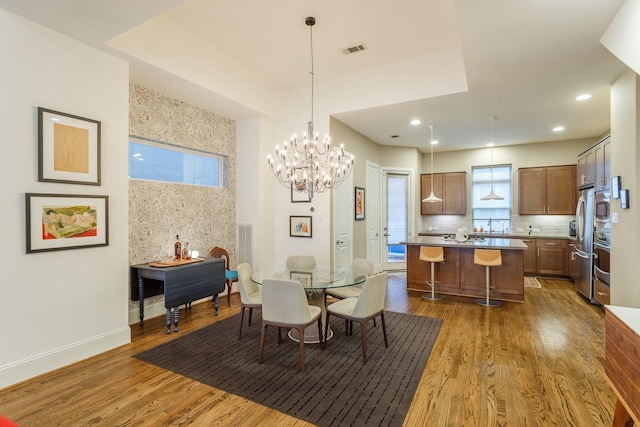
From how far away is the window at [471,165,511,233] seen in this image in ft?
24.5

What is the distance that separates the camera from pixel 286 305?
2809 millimetres

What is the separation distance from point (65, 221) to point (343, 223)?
3.87 meters

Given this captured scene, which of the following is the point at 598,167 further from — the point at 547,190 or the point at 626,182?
the point at 547,190

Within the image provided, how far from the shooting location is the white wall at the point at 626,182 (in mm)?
3217

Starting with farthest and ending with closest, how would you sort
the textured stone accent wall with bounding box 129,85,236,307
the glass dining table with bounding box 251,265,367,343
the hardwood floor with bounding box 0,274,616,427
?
the textured stone accent wall with bounding box 129,85,236,307 → the glass dining table with bounding box 251,265,367,343 → the hardwood floor with bounding box 0,274,616,427

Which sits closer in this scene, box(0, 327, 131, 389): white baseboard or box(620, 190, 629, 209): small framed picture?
box(0, 327, 131, 389): white baseboard

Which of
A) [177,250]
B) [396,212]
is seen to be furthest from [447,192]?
[177,250]

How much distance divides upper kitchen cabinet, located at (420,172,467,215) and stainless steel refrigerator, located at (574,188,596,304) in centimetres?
256

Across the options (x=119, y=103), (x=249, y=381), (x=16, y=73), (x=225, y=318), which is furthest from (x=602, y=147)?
(x=16, y=73)

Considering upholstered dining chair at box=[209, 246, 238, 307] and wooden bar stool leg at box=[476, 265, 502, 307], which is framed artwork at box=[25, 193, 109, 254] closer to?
upholstered dining chair at box=[209, 246, 238, 307]

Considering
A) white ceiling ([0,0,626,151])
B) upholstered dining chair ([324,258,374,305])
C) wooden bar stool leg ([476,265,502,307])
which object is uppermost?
white ceiling ([0,0,626,151])

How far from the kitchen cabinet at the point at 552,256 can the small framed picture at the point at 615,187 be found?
3292mm

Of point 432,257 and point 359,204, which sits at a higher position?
point 359,204

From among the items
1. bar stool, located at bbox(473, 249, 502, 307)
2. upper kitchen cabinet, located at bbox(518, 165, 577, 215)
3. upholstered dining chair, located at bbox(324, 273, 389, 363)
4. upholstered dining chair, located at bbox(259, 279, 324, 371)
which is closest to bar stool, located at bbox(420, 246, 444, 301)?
bar stool, located at bbox(473, 249, 502, 307)
